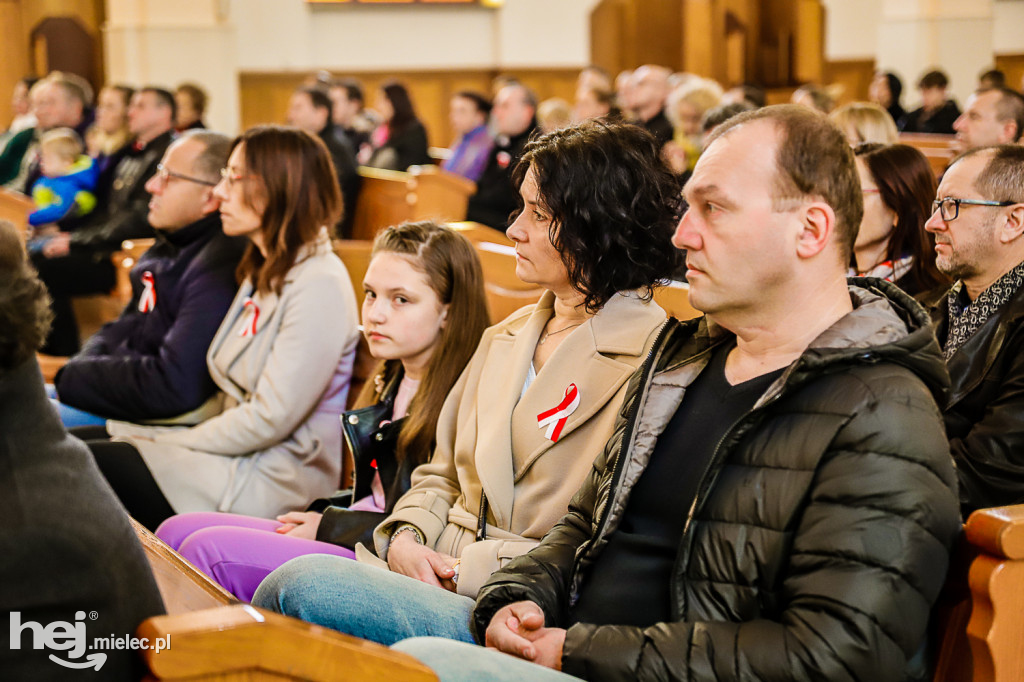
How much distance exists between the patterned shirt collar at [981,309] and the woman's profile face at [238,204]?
1.79 metres

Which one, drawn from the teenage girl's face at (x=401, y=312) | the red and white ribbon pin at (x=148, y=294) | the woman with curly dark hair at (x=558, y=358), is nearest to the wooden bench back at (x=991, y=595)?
the woman with curly dark hair at (x=558, y=358)

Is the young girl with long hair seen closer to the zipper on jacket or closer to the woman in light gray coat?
the woman in light gray coat

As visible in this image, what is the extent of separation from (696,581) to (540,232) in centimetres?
80

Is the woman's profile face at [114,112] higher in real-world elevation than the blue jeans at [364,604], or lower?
higher

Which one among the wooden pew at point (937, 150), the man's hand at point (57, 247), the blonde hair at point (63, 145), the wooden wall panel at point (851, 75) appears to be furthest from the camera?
the wooden wall panel at point (851, 75)

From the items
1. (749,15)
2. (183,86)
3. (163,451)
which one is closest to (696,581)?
(163,451)

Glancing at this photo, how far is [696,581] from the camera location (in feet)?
4.94

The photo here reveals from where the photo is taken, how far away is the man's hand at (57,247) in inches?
234

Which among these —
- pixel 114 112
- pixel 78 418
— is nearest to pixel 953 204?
pixel 78 418

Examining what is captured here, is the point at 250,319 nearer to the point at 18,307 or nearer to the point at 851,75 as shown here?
the point at 18,307

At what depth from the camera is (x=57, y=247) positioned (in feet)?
19.5

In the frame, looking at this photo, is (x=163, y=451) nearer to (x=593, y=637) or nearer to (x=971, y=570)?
(x=593, y=637)

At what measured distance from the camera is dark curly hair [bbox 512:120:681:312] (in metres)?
2.01

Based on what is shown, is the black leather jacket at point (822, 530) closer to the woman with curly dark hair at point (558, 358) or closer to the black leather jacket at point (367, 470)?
the woman with curly dark hair at point (558, 358)
